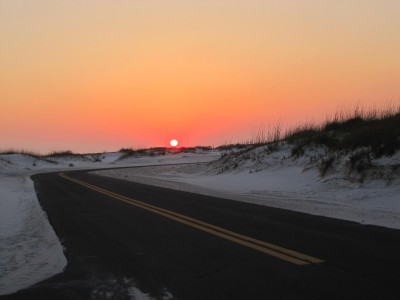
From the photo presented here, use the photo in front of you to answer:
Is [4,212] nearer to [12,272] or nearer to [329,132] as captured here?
[12,272]

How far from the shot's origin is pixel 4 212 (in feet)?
44.3

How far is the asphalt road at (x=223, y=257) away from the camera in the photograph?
19.0 ft

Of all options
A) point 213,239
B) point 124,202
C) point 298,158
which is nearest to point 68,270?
point 213,239

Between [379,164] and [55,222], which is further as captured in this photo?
[379,164]

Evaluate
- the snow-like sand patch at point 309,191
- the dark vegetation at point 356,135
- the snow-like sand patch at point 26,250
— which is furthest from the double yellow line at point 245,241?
the dark vegetation at point 356,135

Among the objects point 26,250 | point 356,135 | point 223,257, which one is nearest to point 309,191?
point 356,135

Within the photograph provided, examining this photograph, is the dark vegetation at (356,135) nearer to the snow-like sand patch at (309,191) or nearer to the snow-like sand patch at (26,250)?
the snow-like sand patch at (309,191)

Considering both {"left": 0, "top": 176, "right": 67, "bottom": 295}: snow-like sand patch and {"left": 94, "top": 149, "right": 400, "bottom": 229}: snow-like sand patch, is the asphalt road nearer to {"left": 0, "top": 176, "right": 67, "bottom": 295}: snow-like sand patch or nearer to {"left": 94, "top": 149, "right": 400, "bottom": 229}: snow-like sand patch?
{"left": 0, "top": 176, "right": 67, "bottom": 295}: snow-like sand patch

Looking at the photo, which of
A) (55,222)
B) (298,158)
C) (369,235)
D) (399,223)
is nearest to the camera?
(369,235)

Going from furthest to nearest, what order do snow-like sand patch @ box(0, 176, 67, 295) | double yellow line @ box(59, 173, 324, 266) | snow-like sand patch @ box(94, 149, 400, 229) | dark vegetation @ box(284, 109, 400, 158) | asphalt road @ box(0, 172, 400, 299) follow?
dark vegetation @ box(284, 109, 400, 158) → snow-like sand patch @ box(94, 149, 400, 229) → double yellow line @ box(59, 173, 324, 266) → snow-like sand patch @ box(0, 176, 67, 295) → asphalt road @ box(0, 172, 400, 299)

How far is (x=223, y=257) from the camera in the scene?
7395mm

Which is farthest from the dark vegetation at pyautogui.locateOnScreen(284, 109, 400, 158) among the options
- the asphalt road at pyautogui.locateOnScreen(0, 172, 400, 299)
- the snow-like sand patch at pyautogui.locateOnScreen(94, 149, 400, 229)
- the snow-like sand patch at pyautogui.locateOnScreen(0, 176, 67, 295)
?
the snow-like sand patch at pyautogui.locateOnScreen(0, 176, 67, 295)

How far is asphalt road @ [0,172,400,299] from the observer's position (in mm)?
5777

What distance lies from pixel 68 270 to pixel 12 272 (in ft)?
2.71
